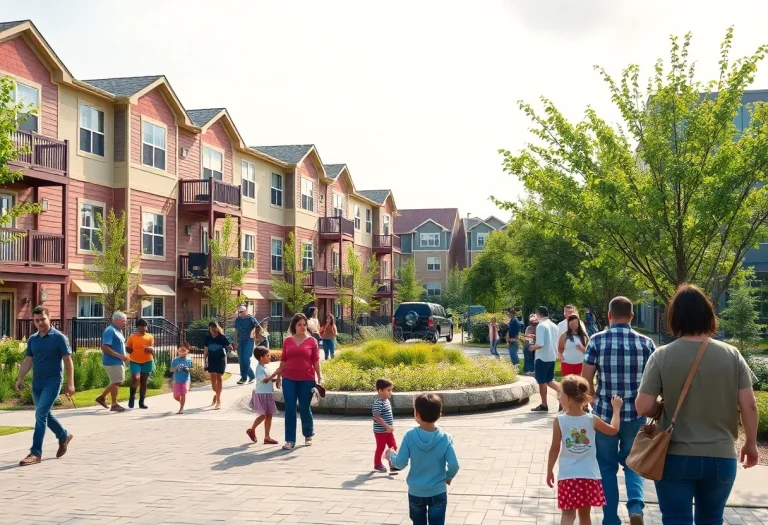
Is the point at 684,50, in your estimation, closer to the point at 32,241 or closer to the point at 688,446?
the point at 688,446

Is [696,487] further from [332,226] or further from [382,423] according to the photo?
[332,226]

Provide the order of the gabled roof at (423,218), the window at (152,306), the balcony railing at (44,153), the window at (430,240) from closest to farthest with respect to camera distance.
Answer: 1. the balcony railing at (44,153)
2. the window at (152,306)
3. the window at (430,240)
4. the gabled roof at (423,218)

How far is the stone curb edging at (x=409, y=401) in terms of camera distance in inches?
540

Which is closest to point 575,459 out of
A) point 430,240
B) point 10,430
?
point 10,430

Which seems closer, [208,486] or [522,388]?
[208,486]

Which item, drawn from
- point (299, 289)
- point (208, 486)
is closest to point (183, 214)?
point (299, 289)

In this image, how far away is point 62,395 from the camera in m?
16.1

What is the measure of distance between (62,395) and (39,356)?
6929 millimetres

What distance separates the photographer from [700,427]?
438 cm

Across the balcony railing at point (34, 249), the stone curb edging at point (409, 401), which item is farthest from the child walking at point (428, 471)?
the balcony railing at point (34, 249)

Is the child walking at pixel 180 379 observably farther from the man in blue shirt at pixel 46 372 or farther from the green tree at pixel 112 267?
the green tree at pixel 112 267

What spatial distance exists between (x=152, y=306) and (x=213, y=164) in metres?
7.67

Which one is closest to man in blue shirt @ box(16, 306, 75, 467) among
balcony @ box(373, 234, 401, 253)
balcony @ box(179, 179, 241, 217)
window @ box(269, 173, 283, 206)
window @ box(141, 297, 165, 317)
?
window @ box(141, 297, 165, 317)

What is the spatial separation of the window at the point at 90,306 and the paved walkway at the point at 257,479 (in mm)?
14820
